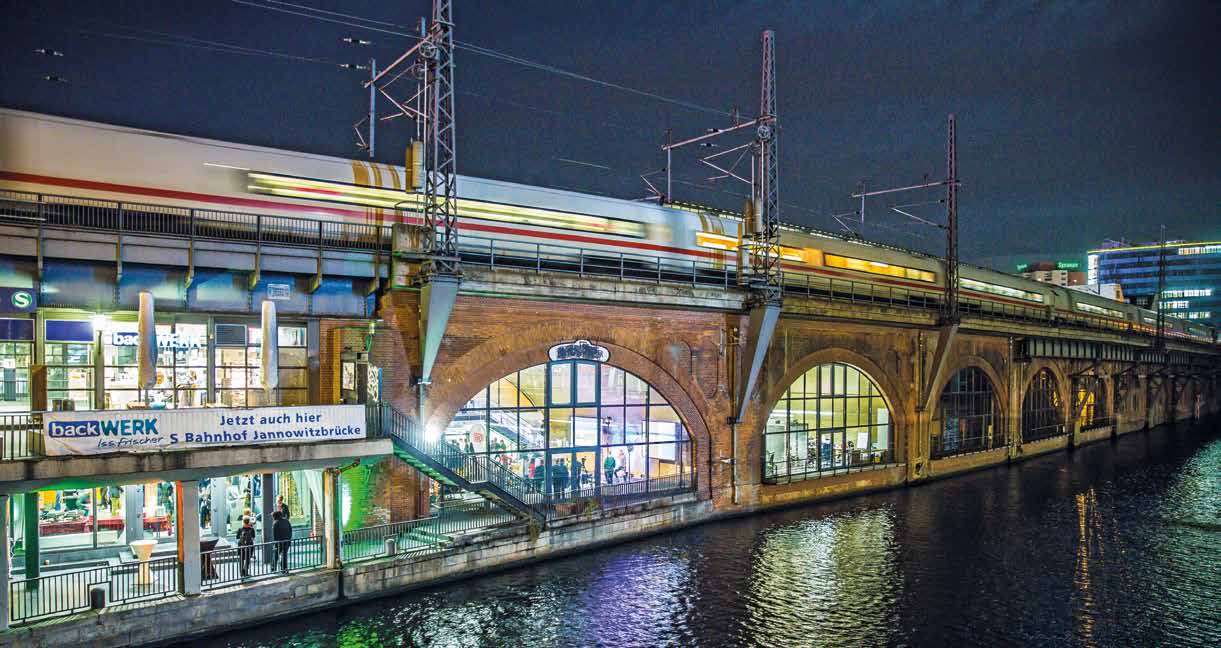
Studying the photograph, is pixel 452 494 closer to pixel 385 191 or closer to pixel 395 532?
pixel 395 532

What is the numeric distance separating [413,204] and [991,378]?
37716mm

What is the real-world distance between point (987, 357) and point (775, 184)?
955 inches

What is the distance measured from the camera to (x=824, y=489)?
35.2 metres

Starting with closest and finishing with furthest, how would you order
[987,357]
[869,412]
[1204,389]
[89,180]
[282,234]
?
[89,180] < [282,234] < [869,412] < [987,357] < [1204,389]

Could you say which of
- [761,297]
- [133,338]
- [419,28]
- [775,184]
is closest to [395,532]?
[133,338]

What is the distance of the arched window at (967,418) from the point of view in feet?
145

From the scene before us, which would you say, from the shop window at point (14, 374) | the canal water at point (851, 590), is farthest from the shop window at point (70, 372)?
the canal water at point (851, 590)

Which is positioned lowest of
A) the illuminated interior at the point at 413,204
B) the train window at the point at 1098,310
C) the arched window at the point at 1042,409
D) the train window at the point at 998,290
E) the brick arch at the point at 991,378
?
the arched window at the point at 1042,409

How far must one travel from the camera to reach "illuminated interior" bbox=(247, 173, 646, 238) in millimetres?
22172

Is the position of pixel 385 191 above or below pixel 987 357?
above

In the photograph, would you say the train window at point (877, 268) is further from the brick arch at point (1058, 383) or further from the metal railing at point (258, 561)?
the metal railing at point (258, 561)

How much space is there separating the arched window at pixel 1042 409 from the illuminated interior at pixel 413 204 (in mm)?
36598

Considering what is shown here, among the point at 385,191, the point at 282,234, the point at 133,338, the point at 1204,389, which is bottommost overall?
the point at 1204,389

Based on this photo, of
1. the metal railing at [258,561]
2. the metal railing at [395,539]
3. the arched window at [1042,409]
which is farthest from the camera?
the arched window at [1042,409]
